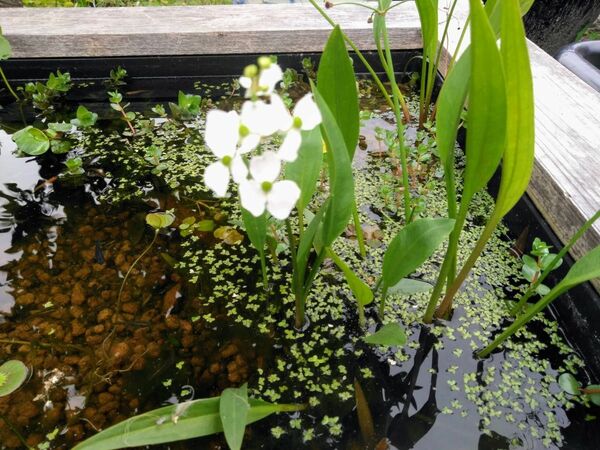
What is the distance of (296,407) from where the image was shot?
842 mm

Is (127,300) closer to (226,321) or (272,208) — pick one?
(226,321)

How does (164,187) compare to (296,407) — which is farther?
(164,187)

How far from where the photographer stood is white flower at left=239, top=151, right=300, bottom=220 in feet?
1.51

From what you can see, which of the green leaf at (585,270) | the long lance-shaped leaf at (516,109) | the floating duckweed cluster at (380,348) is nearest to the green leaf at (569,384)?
the floating duckweed cluster at (380,348)

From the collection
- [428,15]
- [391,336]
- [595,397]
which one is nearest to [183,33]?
[428,15]

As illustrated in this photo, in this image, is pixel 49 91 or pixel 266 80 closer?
pixel 266 80

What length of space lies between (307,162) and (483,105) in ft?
0.87

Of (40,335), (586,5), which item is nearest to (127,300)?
(40,335)

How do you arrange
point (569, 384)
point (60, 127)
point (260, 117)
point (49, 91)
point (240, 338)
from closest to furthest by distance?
point (260, 117), point (569, 384), point (240, 338), point (60, 127), point (49, 91)

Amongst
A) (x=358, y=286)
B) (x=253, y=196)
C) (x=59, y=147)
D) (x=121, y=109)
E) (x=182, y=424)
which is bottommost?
(x=59, y=147)

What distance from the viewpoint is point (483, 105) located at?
64 cm

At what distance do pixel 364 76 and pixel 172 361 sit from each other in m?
1.42

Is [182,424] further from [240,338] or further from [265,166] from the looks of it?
[265,166]

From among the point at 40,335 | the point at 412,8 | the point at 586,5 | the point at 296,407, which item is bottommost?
the point at 40,335
